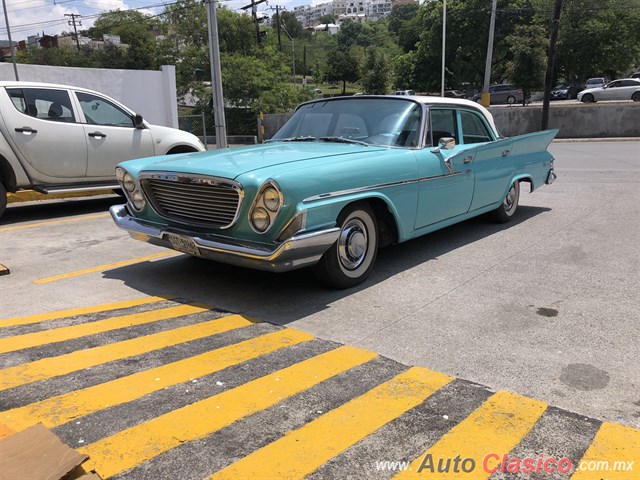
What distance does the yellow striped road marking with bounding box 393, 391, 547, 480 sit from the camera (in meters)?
2.36

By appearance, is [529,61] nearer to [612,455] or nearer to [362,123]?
[362,123]

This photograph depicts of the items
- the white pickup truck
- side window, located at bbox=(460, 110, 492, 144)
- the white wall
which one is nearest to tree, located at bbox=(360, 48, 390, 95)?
the white wall

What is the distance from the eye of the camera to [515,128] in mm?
25812

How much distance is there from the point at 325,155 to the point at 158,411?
2604 millimetres

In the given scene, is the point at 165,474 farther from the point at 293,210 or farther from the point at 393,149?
the point at 393,149

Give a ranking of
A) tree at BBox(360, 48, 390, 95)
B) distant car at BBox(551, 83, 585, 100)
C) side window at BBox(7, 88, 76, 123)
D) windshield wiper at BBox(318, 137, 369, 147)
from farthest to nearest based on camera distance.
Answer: tree at BBox(360, 48, 390, 95), distant car at BBox(551, 83, 585, 100), side window at BBox(7, 88, 76, 123), windshield wiper at BBox(318, 137, 369, 147)

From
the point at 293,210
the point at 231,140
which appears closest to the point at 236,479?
the point at 293,210

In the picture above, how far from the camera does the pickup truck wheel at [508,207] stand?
23.9 ft

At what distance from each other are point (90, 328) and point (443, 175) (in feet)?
11.8

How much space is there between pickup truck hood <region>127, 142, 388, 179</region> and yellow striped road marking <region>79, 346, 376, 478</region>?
1580mm

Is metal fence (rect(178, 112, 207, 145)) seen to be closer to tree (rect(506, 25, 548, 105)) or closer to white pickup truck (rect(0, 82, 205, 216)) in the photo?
white pickup truck (rect(0, 82, 205, 216))

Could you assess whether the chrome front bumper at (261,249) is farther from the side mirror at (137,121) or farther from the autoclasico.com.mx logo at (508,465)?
the side mirror at (137,121)

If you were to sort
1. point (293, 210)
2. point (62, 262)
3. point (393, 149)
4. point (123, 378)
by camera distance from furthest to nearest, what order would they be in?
1. point (62, 262)
2. point (393, 149)
3. point (293, 210)
4. point (123, 378)

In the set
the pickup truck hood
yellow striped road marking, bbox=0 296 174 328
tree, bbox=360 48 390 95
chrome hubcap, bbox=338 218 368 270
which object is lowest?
yellow striped road marking, bbox=0 296 174 328
